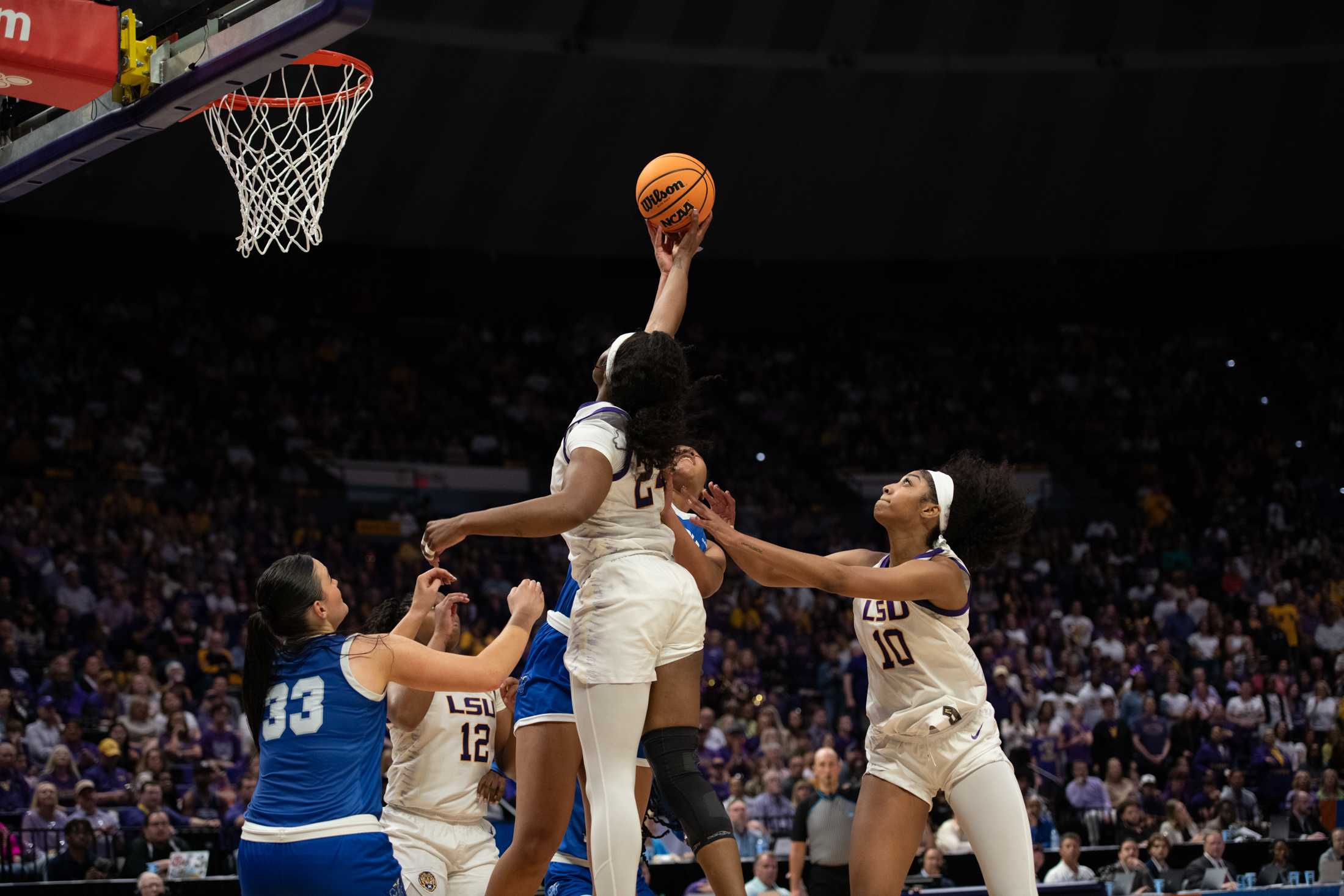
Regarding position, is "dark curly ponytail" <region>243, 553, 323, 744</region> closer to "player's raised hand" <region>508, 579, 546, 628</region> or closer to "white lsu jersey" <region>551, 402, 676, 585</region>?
"player's raised hand" <region>508, 579, 546, 628</region>

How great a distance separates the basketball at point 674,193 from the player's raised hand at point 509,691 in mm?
1892

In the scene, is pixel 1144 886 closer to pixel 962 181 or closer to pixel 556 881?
pixel 556 881

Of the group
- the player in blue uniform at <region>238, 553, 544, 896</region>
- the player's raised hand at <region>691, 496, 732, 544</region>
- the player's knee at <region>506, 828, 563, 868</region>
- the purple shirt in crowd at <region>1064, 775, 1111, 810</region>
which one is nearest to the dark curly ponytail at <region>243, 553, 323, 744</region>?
the player in blue uniform at <region>238, 553, 544, 896</region>

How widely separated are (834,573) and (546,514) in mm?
1230

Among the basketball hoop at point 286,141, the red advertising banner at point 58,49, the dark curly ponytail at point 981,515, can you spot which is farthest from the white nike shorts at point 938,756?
the red advertising banner at point 58,49

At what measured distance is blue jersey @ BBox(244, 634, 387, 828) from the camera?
4.23 m

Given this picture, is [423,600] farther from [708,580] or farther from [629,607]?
[708,580]

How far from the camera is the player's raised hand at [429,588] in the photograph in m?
4.66

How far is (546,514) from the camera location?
4402 mm

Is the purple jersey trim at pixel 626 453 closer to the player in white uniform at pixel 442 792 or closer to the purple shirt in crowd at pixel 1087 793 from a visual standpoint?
the player in white uniform at pixel 442 792

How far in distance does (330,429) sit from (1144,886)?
1428 cm

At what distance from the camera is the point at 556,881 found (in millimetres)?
5473

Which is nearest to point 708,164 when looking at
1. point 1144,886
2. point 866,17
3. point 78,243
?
point 866,17

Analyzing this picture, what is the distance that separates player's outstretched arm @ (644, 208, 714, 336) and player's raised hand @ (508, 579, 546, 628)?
95 cm
